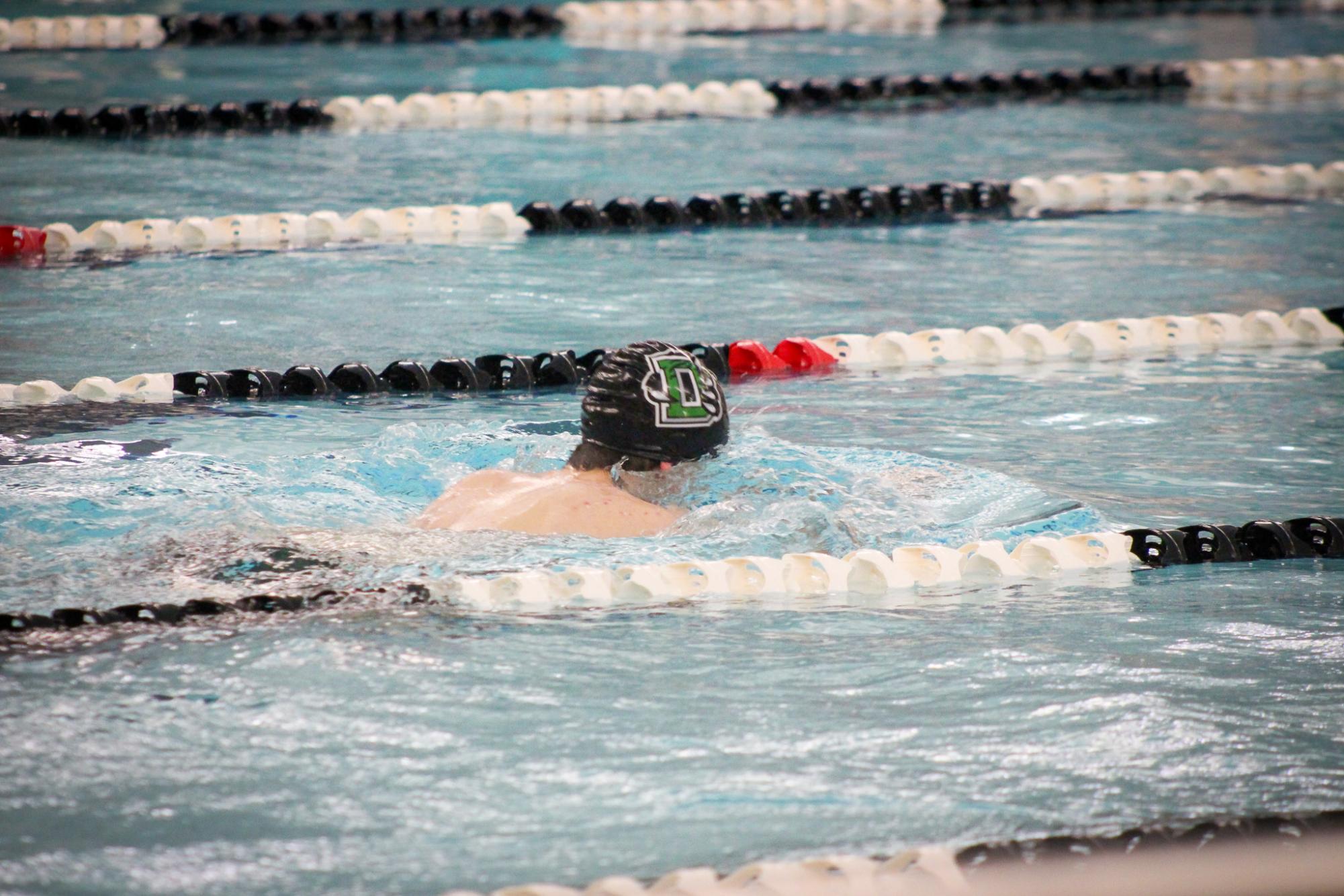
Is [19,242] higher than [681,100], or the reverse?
[681,100]

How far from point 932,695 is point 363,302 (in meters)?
4.02

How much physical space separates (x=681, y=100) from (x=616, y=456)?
23.3 ft

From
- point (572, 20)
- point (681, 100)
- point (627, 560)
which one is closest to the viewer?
point (627, 560)

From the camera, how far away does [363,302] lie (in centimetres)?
658

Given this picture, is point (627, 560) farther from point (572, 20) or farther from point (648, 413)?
point (572, 20)

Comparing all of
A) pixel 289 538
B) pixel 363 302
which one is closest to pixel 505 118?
pixel 363 302

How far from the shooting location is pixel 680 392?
4090mm

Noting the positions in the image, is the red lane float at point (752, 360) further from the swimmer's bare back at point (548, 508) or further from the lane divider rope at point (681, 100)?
the lane divider rope at point (681, 100)

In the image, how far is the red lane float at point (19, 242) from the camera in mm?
7000

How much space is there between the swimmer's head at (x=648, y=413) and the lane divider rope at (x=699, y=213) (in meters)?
3.69

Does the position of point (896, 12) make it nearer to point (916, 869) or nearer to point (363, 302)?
point (363, 302)

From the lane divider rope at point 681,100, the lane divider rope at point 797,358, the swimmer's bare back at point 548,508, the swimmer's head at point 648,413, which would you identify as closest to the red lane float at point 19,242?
the lane divider rope at point 797,358

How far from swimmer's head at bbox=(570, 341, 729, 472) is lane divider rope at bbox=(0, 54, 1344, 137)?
6174 millimetres

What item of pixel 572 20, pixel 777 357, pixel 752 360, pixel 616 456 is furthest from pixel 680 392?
pixel 572 20
